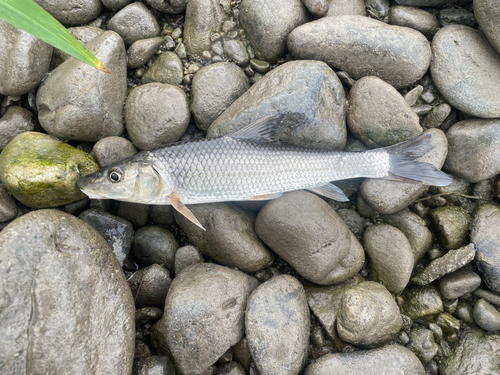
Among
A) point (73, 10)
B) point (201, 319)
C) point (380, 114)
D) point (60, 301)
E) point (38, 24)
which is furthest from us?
point (73, 10)

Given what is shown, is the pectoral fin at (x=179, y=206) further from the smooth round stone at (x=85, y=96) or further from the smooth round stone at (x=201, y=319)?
the smooth round stone at (x=85, y=96)

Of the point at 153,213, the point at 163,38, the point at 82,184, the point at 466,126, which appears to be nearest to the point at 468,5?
the point at 466,126

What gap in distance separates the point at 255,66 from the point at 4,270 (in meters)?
3.64

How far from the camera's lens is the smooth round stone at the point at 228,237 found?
3.88m

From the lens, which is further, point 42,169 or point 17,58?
point 17,58

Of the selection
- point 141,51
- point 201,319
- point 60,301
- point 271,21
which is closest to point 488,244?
point 201,319

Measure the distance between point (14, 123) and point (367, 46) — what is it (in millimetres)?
4605

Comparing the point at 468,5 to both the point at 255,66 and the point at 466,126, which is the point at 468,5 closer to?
the point at 466,126

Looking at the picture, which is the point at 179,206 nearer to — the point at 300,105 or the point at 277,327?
the point at 277,327

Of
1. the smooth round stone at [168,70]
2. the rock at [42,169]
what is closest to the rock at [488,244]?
the smooth round stone at [168,70]

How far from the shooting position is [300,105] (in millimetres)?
3916

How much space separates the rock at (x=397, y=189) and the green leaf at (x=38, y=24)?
3451mm

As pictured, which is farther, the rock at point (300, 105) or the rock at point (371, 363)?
the rock at point (300, 105)

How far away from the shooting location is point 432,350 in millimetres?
3814
